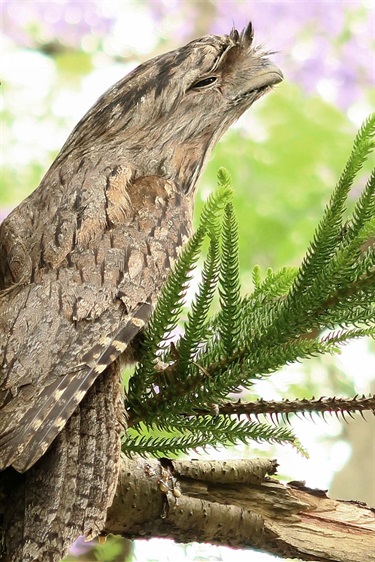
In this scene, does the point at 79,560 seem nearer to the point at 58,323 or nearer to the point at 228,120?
the point at 58,323

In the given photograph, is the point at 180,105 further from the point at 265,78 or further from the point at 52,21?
the point at 52,21

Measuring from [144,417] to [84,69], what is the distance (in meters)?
3.27

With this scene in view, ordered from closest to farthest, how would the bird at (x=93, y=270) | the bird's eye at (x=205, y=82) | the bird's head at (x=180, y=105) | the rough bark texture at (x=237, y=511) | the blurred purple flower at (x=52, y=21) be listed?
the bird at (x=93, y=270) < the rough bark texture at (x=237, y=511) < the bird's head at (x=180, y=105) < the bird's eye at (x=205, y=82) < the blurred purple flower at (x=52, y=21)

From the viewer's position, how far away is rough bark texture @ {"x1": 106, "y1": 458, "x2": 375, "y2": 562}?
1566 mm

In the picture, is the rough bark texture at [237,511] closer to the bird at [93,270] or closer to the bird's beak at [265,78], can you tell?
the bird at [93,270]

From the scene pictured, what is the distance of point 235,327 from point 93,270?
30cm

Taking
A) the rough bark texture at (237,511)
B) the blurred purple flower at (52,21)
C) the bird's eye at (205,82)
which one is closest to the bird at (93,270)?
the bird's eye at (205,82)

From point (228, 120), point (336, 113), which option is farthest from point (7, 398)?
point (336, 113)

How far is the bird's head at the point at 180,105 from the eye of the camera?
6.49 feet

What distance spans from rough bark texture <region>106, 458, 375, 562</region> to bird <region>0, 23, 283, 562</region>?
186 mm

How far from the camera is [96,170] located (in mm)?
1812

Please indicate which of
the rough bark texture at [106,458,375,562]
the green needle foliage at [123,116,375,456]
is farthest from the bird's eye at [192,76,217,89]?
the rough bark texture at [106,458,375,562]

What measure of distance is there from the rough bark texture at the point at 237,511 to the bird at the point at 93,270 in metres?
0.19

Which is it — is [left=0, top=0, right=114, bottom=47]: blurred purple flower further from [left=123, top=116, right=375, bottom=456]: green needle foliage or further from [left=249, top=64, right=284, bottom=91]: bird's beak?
[left=123, top=116, right=375, bottom=456]: green needle foliage
